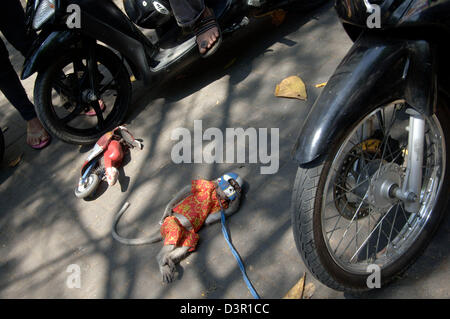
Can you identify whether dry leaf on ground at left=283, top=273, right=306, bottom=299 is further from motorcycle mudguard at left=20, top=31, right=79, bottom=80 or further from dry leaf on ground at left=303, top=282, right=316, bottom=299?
motorcycle mudguard at left=20, top=31, right=79, bottom=80

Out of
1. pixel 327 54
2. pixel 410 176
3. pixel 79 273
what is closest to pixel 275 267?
pixel 410 176

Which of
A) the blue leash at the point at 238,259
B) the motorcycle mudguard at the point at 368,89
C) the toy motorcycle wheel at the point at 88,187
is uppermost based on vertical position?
the motorcycle mudguard at the point at 368,89

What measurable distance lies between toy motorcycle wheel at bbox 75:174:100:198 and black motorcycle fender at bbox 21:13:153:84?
74 centimetres

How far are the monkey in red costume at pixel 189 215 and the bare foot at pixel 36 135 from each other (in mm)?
1290

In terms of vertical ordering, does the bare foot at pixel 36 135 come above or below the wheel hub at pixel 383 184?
below

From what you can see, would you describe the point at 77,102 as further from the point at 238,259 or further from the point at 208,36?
the point at 238,259

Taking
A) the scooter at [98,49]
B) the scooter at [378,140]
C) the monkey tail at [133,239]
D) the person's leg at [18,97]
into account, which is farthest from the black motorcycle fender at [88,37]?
the scooter at [378,140]

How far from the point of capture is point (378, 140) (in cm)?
173

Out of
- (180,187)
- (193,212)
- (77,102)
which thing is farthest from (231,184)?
(77,102)

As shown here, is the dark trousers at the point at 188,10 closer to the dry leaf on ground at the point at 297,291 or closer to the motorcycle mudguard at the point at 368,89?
the motorcycle mudguard at the point at 368,89

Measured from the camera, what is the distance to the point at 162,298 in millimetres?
2076

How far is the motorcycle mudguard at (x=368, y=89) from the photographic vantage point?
1.41 m

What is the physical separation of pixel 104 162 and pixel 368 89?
1.85 metres

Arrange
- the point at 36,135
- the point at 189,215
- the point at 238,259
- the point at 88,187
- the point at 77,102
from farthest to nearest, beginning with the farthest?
the point at 36,135
the point at 77,102
the point at 88,187
the point at 189,215
the point at 238,259
